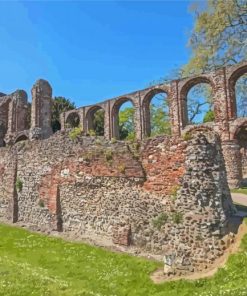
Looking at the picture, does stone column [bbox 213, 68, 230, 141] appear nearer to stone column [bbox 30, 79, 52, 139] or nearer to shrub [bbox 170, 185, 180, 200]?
stone column [bbox 30, 79, 52, 139]

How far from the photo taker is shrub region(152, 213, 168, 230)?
37.0 feet

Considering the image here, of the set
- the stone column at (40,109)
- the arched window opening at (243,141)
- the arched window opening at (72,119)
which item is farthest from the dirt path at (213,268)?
the arched window opening at (72,119)

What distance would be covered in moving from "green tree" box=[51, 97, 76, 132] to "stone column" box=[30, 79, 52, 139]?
10563mm

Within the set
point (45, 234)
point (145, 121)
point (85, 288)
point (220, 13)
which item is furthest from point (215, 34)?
point (85, 288)

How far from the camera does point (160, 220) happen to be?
37.3ft

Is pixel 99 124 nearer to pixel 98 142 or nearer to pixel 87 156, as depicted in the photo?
pixel 87 156

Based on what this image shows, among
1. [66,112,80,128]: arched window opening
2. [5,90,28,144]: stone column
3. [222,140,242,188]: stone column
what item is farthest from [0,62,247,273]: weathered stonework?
[66,112,80,128]: arched window opening

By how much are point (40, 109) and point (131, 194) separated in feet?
72.5

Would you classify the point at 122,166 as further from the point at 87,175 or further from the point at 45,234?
the point at 45,234

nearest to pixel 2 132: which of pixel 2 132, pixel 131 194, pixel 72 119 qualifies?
pixel 2 132

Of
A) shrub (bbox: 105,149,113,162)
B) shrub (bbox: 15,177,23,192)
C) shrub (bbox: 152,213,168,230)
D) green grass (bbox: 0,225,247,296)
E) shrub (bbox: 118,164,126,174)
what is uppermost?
shrub (bbox: 105,149,113,162)

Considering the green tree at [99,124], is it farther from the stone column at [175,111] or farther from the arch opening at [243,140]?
the arch opening at [243,140]

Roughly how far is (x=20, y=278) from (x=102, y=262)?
281cm

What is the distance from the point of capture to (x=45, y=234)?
15117mm
